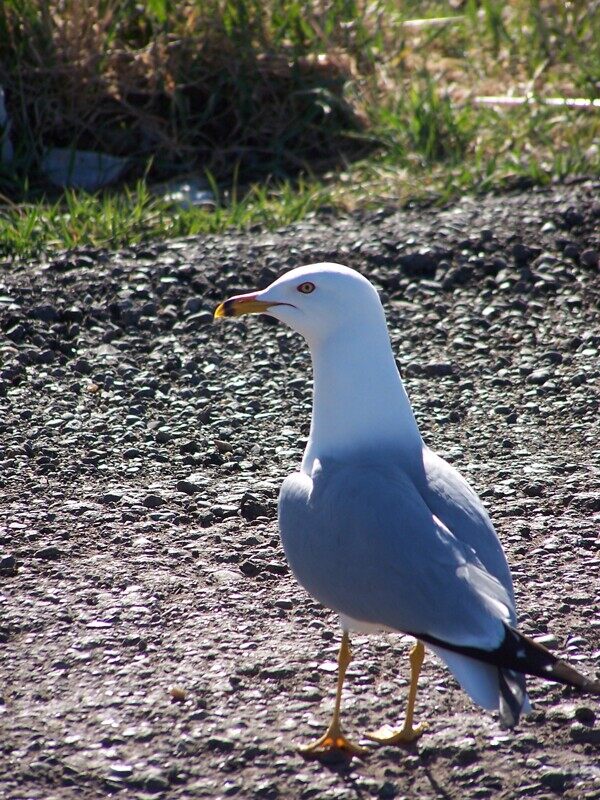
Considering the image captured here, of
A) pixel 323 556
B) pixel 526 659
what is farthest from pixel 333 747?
pixel 526 659

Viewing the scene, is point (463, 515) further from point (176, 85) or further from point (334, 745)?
point (176, 85)

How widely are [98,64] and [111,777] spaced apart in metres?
5.81

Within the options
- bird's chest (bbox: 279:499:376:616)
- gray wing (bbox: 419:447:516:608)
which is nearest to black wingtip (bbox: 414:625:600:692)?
gray wing (bbox: 419:447:516:608)

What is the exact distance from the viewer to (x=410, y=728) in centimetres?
315

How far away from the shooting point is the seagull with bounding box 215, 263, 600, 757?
278cm

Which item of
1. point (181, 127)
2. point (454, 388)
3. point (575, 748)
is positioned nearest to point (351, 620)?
point (575, 748)

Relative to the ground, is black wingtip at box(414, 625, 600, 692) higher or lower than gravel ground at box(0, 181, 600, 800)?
higher

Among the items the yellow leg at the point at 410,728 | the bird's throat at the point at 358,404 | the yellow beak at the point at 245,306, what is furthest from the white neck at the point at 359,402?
the yellow leg at the point at 410,728

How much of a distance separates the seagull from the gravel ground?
25cm

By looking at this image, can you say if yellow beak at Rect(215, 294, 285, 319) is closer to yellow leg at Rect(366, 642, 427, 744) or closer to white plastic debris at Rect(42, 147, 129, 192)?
yellow leg at Rect(366, 642, 427, 744)

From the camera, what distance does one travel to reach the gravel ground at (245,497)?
10.2ft

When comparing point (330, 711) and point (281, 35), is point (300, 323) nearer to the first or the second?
point (330, 711)

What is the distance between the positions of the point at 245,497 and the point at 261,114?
436 cm

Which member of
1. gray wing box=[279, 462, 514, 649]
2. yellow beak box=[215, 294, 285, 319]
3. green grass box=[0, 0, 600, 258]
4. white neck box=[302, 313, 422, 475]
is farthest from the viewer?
green grass box=[0, 0, 600, 258]
